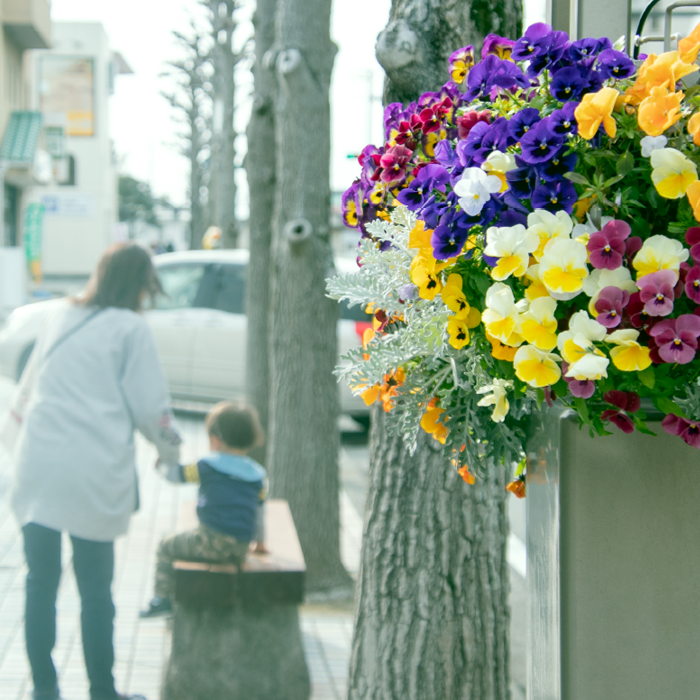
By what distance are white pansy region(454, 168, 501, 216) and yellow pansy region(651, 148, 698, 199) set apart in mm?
235

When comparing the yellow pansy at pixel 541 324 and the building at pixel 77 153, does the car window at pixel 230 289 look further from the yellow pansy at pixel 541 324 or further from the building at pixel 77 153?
the building at pixel 77 153

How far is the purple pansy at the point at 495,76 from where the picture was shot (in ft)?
5.09

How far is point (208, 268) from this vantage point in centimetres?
988

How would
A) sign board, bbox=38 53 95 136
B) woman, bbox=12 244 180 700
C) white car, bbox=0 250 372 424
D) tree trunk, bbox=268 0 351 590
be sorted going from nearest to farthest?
woman, bbox=12 244 180 700, tree trunk, bbox=268 0 351 590, white car, bbox=0 250 372 424, sign board, bbox=38 53 95 136

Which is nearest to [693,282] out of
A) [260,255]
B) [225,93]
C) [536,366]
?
[536,366]

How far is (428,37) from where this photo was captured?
8.24 feet

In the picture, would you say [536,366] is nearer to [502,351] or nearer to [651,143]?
[502,351]

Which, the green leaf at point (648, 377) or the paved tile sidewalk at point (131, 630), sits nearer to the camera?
the green leaf at point (648, 377)

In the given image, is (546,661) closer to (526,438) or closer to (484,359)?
(526,438)

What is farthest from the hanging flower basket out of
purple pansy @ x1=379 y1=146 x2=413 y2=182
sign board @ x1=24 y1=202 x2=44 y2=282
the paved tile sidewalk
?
sign board @ x1=24 y1=202 x2=44 y2=282

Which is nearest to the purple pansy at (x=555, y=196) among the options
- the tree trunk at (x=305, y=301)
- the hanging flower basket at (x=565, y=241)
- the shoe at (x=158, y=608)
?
the hanging flower basket at (x=565, y=241)

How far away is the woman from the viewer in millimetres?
3406

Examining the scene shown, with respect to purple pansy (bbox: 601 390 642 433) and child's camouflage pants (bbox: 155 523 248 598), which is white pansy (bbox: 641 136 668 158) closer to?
purple pansy (bbox: 601 390 642 433)

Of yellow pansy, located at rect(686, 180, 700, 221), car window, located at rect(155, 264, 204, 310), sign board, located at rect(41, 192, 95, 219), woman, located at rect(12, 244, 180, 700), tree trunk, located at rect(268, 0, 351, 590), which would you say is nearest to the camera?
yellow pansy, located at rect(686, 180, 700, 221)
